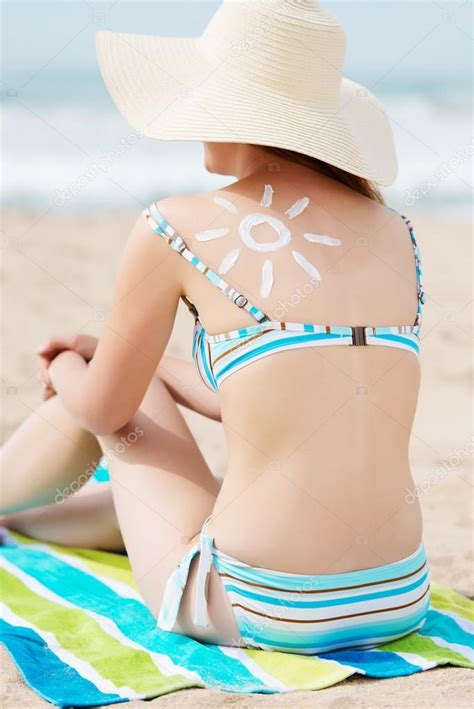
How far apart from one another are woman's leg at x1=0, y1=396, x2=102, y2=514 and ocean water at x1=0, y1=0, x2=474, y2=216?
8249 millimetres

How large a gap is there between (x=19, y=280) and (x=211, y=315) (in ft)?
17.9

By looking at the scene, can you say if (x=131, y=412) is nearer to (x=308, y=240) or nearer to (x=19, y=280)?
(x=308, y=240)

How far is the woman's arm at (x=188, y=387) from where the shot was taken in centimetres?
281

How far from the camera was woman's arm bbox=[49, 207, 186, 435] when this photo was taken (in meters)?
2.21

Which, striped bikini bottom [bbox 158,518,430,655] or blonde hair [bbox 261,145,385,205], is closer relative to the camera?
striped bikini bottom [bbox 158,518,430,655]

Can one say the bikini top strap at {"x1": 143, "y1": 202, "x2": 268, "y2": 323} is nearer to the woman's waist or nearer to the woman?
the woman

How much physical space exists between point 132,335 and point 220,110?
1.83 feet

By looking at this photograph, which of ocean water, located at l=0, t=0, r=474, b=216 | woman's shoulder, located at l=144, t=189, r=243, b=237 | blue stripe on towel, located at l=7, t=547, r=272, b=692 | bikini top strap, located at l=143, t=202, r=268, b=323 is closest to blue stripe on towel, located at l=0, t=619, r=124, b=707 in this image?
blue stripe on towel, located at l=7, t=547, r=272, b=692

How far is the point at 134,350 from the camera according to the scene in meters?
2.32

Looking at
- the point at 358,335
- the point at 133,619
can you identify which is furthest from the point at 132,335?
the point at 133,619

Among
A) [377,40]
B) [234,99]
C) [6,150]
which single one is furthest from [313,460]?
[377,40]

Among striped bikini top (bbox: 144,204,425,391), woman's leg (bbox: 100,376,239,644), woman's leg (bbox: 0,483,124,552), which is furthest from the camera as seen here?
woman's leg (bbox: 0,483,124,552)

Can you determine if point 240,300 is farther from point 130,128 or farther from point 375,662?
point 130,128

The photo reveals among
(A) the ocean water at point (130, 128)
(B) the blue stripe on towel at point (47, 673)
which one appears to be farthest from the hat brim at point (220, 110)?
(A) the ocean water at point (130, 128)
